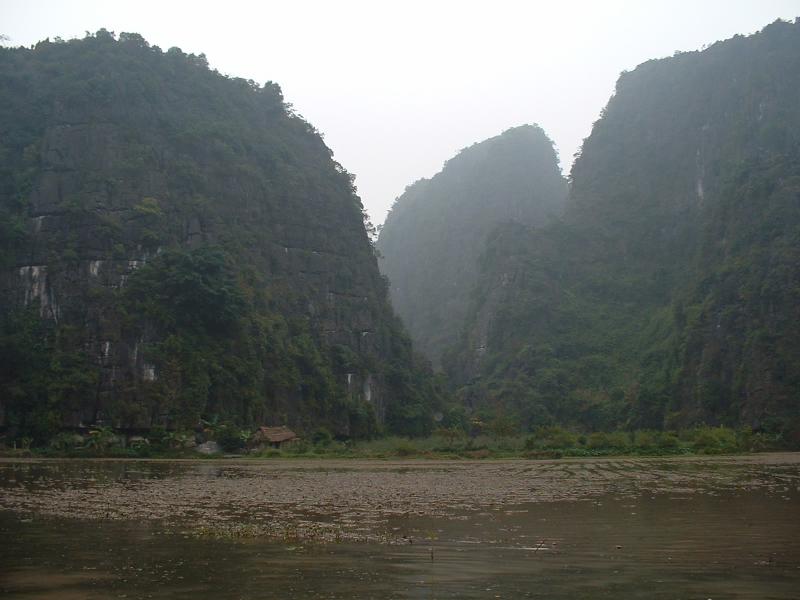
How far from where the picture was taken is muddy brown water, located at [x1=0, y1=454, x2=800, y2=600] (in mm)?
7332

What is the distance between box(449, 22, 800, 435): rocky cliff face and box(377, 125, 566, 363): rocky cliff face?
21816mm

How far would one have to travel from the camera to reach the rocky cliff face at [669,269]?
61719mm

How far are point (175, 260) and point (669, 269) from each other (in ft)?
212

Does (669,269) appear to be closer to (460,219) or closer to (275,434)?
(460,219)

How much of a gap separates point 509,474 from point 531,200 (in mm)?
111283

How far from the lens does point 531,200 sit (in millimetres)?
134000

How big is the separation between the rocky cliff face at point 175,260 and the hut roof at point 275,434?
285 cm

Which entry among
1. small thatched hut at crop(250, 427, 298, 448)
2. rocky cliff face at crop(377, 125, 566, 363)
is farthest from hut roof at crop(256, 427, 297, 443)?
rocky cliff face at crop(377, 125, 566, 363)

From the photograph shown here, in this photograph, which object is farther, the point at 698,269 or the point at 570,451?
the point at 698,269

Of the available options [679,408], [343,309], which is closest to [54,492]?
[343,309]

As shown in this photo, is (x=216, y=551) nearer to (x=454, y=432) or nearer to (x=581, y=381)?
(x=454, y=432)

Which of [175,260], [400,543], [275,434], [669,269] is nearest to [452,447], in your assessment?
[275,434]

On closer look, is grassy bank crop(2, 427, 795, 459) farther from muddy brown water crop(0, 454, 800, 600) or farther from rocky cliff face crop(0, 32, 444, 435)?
muddy brown water crop(0, 454, 800, 600)

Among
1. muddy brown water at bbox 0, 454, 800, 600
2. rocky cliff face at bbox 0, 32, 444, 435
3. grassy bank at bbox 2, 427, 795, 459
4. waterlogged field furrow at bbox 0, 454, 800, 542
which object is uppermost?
rocky cliff face at bbox 0, 32, 444, 435
